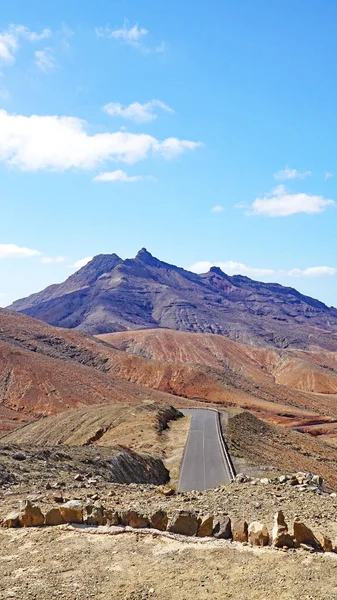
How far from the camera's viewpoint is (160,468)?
3691 cm

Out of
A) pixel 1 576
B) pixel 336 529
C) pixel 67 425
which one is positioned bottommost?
pixel 67 425

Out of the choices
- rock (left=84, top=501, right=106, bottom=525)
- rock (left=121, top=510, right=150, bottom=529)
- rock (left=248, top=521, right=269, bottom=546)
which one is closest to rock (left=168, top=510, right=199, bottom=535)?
rock (left=121, top=510, right=150, bottom=529)

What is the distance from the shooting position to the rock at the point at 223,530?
12.7 m

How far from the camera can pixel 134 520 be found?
44.2ft

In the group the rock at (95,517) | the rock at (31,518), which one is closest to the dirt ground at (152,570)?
the rock at (95,517)

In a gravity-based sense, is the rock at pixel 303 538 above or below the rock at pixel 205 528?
above

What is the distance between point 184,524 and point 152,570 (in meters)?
1.96

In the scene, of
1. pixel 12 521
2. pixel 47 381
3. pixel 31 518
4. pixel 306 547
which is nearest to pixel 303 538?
pixel 306 547

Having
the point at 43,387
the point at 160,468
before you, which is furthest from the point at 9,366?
the point at 160,468

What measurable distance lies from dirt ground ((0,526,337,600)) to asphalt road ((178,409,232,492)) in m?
19.8

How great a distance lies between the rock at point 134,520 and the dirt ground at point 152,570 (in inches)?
20.3

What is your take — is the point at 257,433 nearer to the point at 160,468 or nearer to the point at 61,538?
the point at 160,468

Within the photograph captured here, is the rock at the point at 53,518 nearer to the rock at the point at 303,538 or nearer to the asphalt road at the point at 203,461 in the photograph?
the rock at the point at 303,538

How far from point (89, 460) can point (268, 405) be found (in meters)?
82.3
